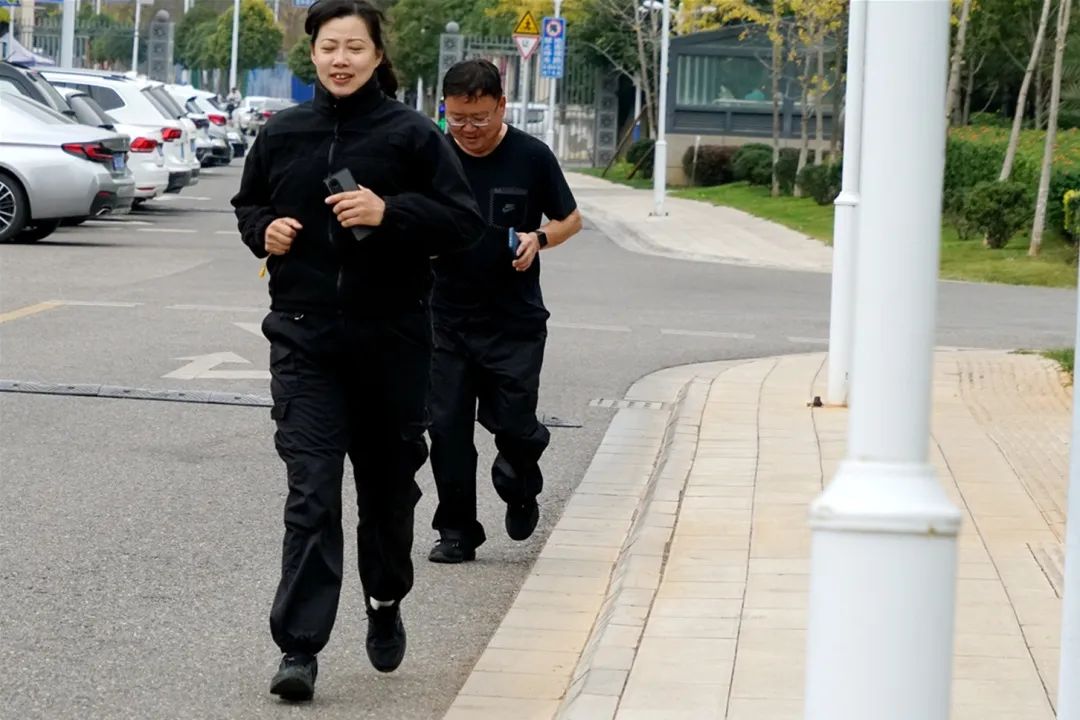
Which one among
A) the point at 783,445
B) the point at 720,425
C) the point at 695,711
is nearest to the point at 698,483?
the point at 783,445

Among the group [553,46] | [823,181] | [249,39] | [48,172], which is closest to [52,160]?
[48,172]

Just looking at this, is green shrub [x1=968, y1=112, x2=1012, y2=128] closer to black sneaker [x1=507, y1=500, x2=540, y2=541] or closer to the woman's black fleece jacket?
black sneaker [x1=507, y1=500, x2=540, y2=541]

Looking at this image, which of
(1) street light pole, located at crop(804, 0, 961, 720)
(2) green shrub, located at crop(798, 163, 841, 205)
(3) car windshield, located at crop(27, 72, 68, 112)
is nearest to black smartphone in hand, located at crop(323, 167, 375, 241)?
(1) street light pole, located at crop(804, 0, 961, 720)

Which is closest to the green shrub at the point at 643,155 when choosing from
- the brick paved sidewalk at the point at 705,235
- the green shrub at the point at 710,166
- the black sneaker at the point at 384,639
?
the green shrub at the point at 710,166

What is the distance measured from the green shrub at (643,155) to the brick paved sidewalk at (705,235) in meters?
11.7

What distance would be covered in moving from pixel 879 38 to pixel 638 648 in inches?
119

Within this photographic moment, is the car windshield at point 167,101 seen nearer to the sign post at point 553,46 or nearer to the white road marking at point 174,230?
the white road marking at point 174,230

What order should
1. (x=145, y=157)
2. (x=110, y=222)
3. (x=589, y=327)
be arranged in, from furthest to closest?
(x=145, y=157), (x=110, y=222), (x=589, y=327)

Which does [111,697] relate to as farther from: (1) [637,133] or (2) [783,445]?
(1) [637,133]

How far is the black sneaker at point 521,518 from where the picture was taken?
7410mm

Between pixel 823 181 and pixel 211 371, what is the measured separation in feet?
78.1

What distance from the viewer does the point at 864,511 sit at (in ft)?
9.05

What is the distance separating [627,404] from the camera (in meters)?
11.6

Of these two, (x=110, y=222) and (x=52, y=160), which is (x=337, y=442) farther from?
(x=110, y=222)
